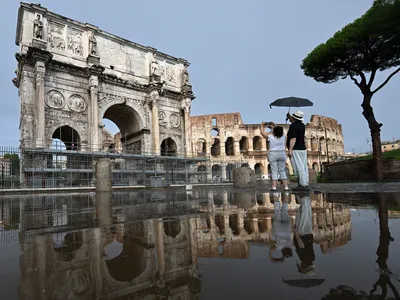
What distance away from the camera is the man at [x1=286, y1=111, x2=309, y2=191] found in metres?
5.03

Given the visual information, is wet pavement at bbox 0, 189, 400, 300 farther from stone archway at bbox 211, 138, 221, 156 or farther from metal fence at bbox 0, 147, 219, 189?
stone archway at bbox 211, 138, 221, 156

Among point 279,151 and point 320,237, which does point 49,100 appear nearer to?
point 279,151

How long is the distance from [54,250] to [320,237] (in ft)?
5.57

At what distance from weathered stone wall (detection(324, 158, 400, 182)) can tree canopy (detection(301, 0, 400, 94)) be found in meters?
3.38

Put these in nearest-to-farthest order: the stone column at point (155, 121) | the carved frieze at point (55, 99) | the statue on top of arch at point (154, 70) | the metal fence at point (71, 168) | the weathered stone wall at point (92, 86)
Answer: the metal fence at point (71, 168)
the weathered stone wall at point (92, 86)
the carved frieze at point (55, 99)
the stone column at point (155, 121)
the statue on top of arch at point (154, 70)

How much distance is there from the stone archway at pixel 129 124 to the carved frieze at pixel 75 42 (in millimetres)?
4105

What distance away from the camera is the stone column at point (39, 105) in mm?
14180

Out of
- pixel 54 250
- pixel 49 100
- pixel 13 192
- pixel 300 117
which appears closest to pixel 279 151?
pixel 300 117

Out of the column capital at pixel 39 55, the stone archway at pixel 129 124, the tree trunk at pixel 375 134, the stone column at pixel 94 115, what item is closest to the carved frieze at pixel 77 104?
the stone column at pixel 94 115

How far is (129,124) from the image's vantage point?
71.2 ft

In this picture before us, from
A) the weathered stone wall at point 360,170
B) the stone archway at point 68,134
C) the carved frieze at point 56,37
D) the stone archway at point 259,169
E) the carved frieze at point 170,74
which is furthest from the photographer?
the stone archway at point 259,169

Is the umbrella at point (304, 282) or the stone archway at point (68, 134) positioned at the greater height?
the stone archway at point (68, 134)

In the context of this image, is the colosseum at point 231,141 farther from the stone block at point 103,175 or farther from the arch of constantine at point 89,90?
the stone block at point 103,175

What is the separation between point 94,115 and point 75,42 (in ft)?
17.7
